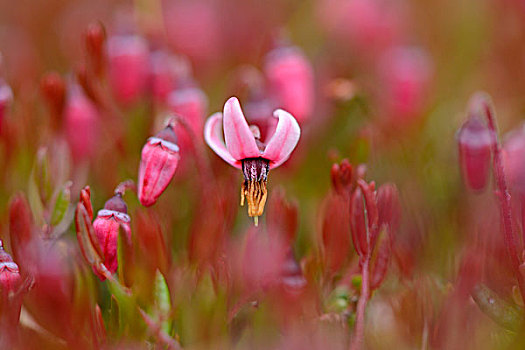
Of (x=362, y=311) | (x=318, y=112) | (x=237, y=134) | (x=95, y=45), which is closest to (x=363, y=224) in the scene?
(x=362, y=311)

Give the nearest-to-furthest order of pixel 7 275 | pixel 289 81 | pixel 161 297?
pixel 7 275
pixel 161 297
pixel 289 81

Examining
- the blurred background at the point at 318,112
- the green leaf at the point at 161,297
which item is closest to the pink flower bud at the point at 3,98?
the blurred background at the point at 318,112

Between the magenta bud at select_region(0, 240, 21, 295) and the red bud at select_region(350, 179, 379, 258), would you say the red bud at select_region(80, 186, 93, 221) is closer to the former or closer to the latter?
the magenta bud at select_region(0, 240, 21, 295)

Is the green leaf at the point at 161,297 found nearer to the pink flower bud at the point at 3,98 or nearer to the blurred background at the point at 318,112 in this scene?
the blurred background at the point at 318,112

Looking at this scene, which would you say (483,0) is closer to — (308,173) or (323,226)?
(308,173)

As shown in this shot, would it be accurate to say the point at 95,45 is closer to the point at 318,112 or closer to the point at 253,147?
the point at 253,147

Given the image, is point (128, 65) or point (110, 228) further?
point (128, 65)
